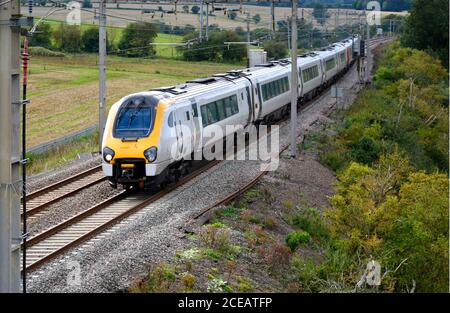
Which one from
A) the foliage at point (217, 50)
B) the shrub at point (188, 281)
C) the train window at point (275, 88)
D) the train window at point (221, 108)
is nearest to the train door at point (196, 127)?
the train window at point (221, 108)

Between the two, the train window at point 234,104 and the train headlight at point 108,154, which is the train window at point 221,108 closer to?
the train window at point 234,104

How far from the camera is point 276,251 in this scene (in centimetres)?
1606

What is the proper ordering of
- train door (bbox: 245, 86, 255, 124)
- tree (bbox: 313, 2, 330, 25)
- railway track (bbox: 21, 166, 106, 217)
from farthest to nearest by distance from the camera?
tree (bbox: 313, 2, 330, 25) < train door (bbox: 245, 86, 255, 124) < railway track (bbox: 21, 166, 106, 217)

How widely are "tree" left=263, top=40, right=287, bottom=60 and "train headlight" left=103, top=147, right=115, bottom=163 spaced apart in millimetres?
49775

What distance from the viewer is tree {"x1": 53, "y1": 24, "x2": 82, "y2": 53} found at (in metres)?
69.6

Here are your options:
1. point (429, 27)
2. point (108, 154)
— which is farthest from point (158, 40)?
point (108, 154)

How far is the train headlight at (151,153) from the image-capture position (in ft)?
63.7

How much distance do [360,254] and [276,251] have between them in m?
1.79

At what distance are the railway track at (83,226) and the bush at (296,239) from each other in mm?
3506

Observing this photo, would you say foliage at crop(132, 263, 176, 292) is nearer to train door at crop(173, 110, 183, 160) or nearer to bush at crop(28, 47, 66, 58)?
train door at crop(173, 110, 183, 160)

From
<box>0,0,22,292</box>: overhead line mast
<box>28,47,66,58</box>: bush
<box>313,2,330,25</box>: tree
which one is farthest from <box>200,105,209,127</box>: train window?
<box>28,47,66,58</box>: bush

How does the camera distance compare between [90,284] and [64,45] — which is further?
[64,45]

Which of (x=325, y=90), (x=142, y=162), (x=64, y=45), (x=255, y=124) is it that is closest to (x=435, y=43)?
(x=325, y=90)
